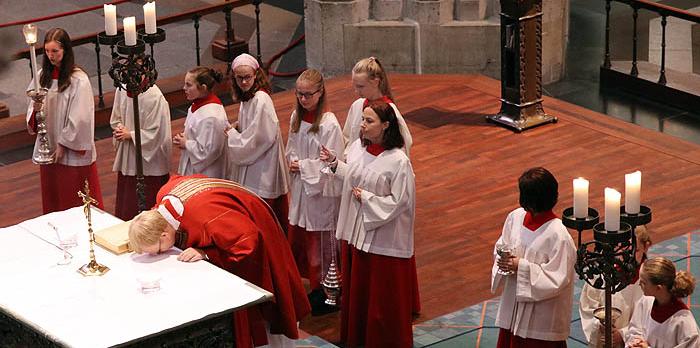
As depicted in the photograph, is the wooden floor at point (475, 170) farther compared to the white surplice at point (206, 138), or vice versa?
the wooden floor at point (475, 170)

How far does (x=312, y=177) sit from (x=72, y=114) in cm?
190

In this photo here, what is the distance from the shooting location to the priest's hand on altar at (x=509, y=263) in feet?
23.0

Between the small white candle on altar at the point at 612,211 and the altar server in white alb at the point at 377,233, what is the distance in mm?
2241

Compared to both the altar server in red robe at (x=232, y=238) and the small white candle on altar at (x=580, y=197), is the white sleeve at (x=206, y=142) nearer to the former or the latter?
the altar server in red robe at (x=232, y=238)

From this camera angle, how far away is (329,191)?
8.71 m

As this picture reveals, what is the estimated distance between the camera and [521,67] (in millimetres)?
12055

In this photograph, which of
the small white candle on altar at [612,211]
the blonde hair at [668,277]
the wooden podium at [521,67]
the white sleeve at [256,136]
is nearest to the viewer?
the small white candle on altar at [612,211]

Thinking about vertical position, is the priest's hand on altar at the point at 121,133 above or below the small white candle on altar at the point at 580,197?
below

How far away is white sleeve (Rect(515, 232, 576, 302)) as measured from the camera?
7.00 m

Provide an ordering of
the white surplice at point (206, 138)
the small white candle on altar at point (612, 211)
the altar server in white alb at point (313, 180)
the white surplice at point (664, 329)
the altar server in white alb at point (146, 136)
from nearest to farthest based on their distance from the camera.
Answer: the small white candle on altar at point (612, 211) < the white surplice at point (664, 329) < the altar server in white alb at point (313, 180) < the white surplice at point (206, 138) < the altar server in white alb at point (146, 136)

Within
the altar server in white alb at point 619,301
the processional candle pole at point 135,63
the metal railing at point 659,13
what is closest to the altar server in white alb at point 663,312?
the altar server in white alb at point 619,301

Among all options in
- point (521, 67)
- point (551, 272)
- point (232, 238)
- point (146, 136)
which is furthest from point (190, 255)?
point (521, 67)

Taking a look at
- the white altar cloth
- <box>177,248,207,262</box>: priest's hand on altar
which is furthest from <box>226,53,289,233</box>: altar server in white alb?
<box>177,248,207,262</box>: priest's hand on altar

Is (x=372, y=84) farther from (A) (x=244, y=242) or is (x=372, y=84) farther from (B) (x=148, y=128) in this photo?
(B) (x=148, y=128)
